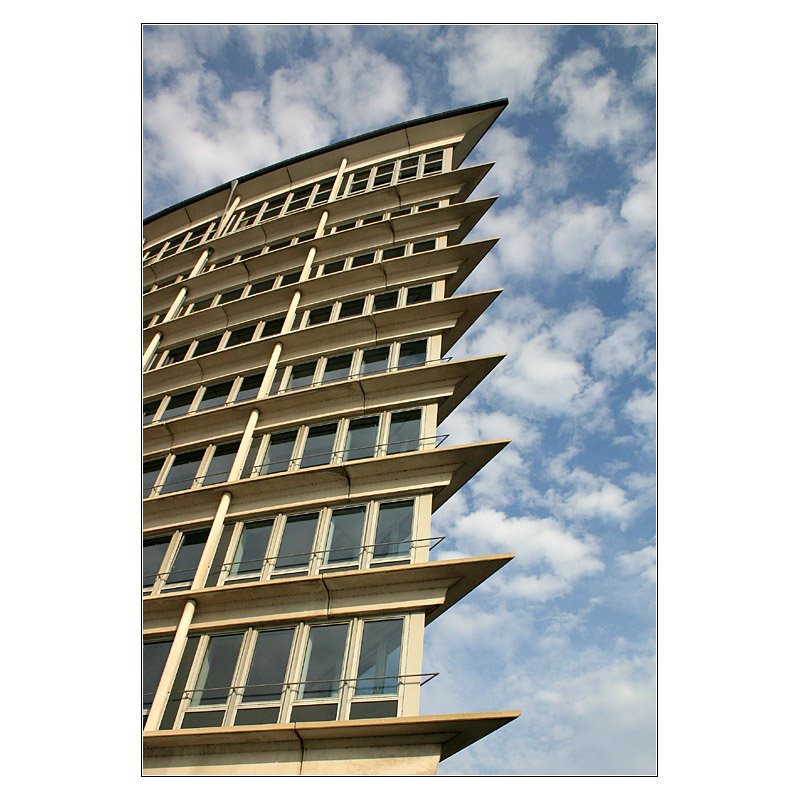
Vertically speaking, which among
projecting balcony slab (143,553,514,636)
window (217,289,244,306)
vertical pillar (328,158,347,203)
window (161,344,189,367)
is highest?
vertical pillar (328,158,347,203)

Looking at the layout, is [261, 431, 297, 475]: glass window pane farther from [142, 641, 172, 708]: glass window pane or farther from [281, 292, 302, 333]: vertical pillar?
[142, 641, 172, 708]: glass window pane

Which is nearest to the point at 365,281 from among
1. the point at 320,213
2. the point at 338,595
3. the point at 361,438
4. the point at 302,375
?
the point at 302,375

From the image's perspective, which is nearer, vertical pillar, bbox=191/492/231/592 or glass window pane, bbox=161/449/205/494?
vertical pillar, bbox=191/492/231/592

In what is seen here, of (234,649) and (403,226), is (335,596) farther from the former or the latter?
(403,226)

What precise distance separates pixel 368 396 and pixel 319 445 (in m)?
2.02

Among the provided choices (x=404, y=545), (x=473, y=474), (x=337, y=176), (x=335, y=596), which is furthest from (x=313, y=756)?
(x=337, y=176)

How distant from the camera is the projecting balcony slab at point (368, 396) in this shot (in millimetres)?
18688

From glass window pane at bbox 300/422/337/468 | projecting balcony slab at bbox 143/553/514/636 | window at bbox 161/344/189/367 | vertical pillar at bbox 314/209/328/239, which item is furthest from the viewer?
vertical pillar at bbox 314/209/328/239

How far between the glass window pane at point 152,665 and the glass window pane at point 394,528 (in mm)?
5732

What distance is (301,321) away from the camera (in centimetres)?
2352

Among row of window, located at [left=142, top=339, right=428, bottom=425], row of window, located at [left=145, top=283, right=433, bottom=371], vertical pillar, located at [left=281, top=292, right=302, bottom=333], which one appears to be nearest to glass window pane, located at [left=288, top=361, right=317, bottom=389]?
row of window, located at [left=142, top=339, right=428, bottom=425]

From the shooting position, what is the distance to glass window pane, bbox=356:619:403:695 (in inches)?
522

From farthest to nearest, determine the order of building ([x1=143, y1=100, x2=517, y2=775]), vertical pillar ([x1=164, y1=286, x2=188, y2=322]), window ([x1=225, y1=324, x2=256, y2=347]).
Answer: vertical pillar ([x1=164, y1=286, x2=188, y2=322])
window ([x1=225, y1=324, x2=256, y2=347])
building ([x1=143, y1=100, x2=517, y2=775])

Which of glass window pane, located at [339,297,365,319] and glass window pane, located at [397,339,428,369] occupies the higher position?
glass window pane, located at [339,297,365,319]
